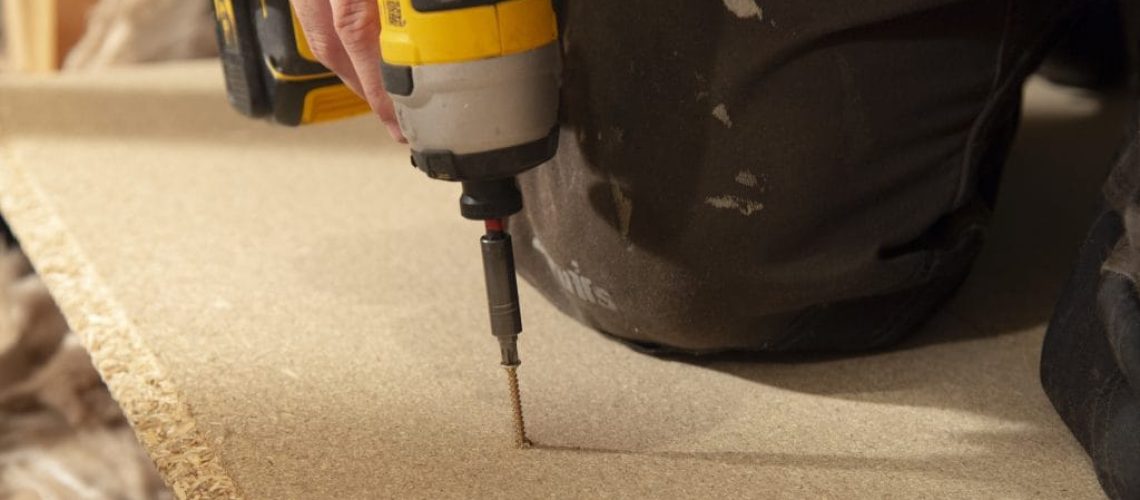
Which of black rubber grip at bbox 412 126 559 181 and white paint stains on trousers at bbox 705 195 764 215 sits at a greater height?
black rubber grip at bbox 412 126 559 181

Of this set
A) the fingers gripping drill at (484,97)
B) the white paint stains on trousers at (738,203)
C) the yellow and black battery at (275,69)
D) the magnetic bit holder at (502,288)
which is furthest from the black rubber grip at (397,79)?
the yellow and black battery at (275,69)

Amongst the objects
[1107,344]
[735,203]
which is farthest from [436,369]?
[1107,344]

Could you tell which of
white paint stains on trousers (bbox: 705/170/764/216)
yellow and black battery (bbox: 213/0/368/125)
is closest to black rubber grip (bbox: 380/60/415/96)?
white paint stains on trousers (bbox: 705/170/764/216)

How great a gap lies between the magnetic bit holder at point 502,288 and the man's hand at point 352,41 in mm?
131

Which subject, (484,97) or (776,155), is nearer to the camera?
(484,97)

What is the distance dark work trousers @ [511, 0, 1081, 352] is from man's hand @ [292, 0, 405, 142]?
0.50 feet

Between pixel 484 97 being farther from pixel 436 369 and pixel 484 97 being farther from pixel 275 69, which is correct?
pixel 275 69

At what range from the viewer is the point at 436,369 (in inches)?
43.8

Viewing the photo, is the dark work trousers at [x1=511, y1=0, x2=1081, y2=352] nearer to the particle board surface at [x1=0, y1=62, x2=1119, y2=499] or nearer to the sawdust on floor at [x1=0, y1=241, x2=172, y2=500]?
the particle board surface at [x1=0, y1=62, x2=1119, y2=499]

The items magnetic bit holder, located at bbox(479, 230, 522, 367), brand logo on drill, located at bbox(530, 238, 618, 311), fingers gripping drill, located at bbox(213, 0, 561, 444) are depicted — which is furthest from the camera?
brand logo on drill, located at bbox(530, 238, 618, 311)

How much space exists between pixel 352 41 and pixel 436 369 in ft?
1.17

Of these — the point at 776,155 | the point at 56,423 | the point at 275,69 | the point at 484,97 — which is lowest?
the point at 56,423

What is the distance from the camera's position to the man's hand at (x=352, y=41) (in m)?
0.86

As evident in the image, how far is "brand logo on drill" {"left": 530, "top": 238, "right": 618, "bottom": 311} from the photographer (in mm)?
1055
